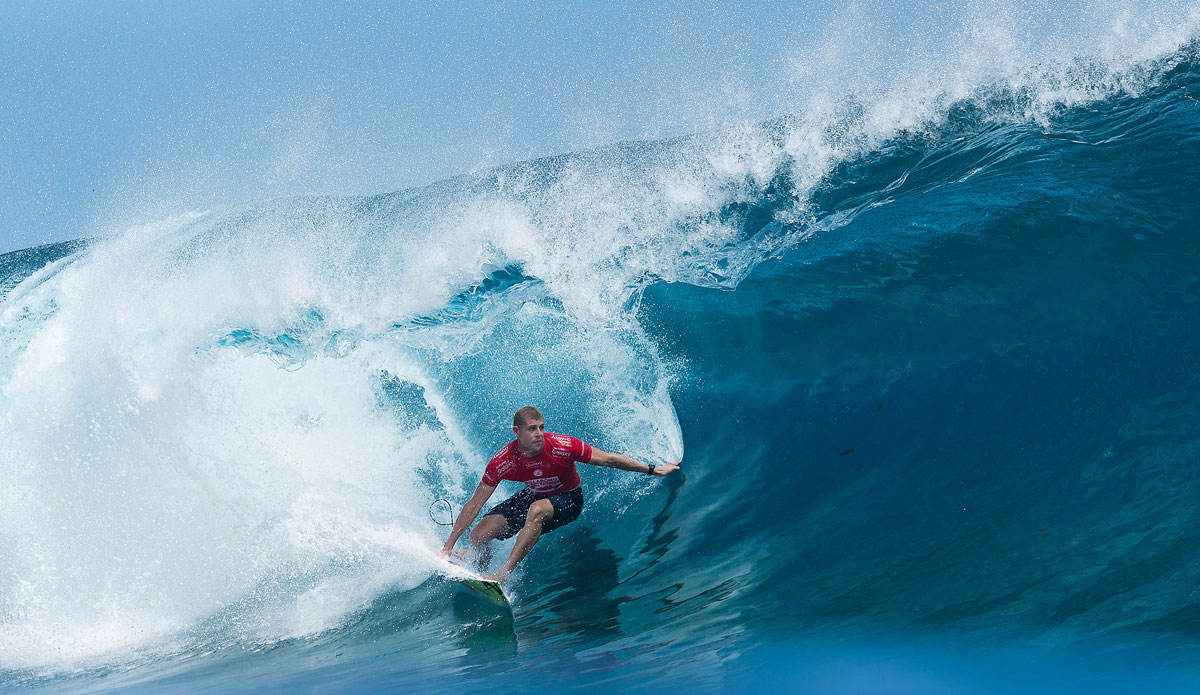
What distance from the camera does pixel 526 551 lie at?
5262 millimetres

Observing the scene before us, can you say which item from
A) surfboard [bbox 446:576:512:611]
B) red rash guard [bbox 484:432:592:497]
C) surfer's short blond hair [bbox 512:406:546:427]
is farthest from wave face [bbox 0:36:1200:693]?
surfer's short blond hair [bbox 512:406:546:427]

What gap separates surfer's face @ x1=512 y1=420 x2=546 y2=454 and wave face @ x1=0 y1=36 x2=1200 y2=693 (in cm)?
90

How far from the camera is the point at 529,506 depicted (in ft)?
18.4

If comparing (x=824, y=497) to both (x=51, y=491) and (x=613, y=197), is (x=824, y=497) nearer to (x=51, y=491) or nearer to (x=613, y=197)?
(x=613, y=197)

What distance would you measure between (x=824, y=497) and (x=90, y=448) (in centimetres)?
595

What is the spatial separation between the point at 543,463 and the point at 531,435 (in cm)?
33

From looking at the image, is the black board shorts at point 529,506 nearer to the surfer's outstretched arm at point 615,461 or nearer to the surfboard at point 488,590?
the surfer's outstretched arm at point 615,461

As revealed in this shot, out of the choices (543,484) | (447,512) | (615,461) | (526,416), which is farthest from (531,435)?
(447,512)

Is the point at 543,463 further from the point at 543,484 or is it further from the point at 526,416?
the point at 526,416

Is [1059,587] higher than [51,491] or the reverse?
the reverse

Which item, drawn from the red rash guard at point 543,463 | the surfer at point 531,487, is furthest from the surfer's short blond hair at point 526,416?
the red rash guard at point 543,463

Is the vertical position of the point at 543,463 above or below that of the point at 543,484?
above

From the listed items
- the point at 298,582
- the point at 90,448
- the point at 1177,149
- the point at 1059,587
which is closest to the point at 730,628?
the point at 1059,587

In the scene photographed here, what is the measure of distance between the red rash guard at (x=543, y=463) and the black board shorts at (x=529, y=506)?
0.11m
